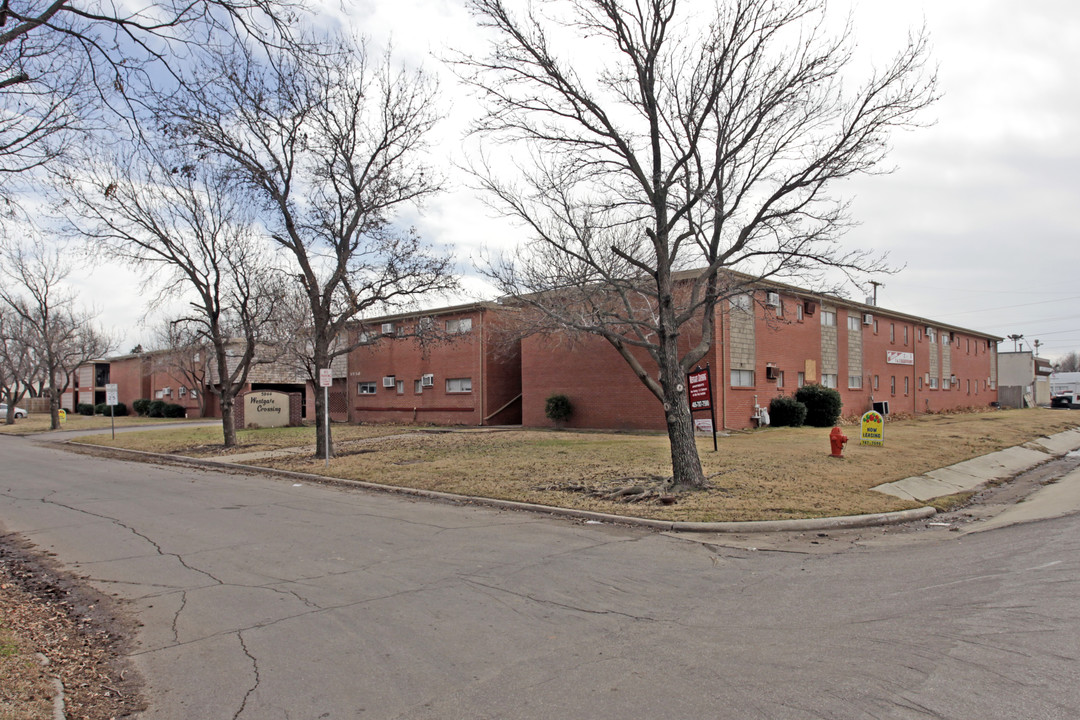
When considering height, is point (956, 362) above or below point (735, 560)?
above

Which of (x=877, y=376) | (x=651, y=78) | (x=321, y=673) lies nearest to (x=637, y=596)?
(x=321, y=673)

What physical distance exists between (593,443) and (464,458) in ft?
16.4

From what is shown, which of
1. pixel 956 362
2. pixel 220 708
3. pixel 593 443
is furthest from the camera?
pixel 956 362

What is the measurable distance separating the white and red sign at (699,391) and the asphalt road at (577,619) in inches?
239

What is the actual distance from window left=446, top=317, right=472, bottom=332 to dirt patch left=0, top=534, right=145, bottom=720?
2859cm

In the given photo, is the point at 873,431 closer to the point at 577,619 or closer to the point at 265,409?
the point at 577,619

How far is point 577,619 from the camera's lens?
19.2 feet

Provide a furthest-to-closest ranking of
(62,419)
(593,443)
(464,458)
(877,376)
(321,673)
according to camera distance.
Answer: (62,419) < (877,376) < (593,443) < (464,458) < (321,673)

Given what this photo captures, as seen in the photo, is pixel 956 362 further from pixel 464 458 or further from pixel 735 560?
pixel 735 560

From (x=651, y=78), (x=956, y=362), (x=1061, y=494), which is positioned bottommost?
(x=1061, y=494)

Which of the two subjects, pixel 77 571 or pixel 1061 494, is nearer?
pixel 77 571

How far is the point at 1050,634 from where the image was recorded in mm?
5012

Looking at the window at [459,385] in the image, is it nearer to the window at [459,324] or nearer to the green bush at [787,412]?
the window at [459,324]

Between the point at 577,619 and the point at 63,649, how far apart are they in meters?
3.90
